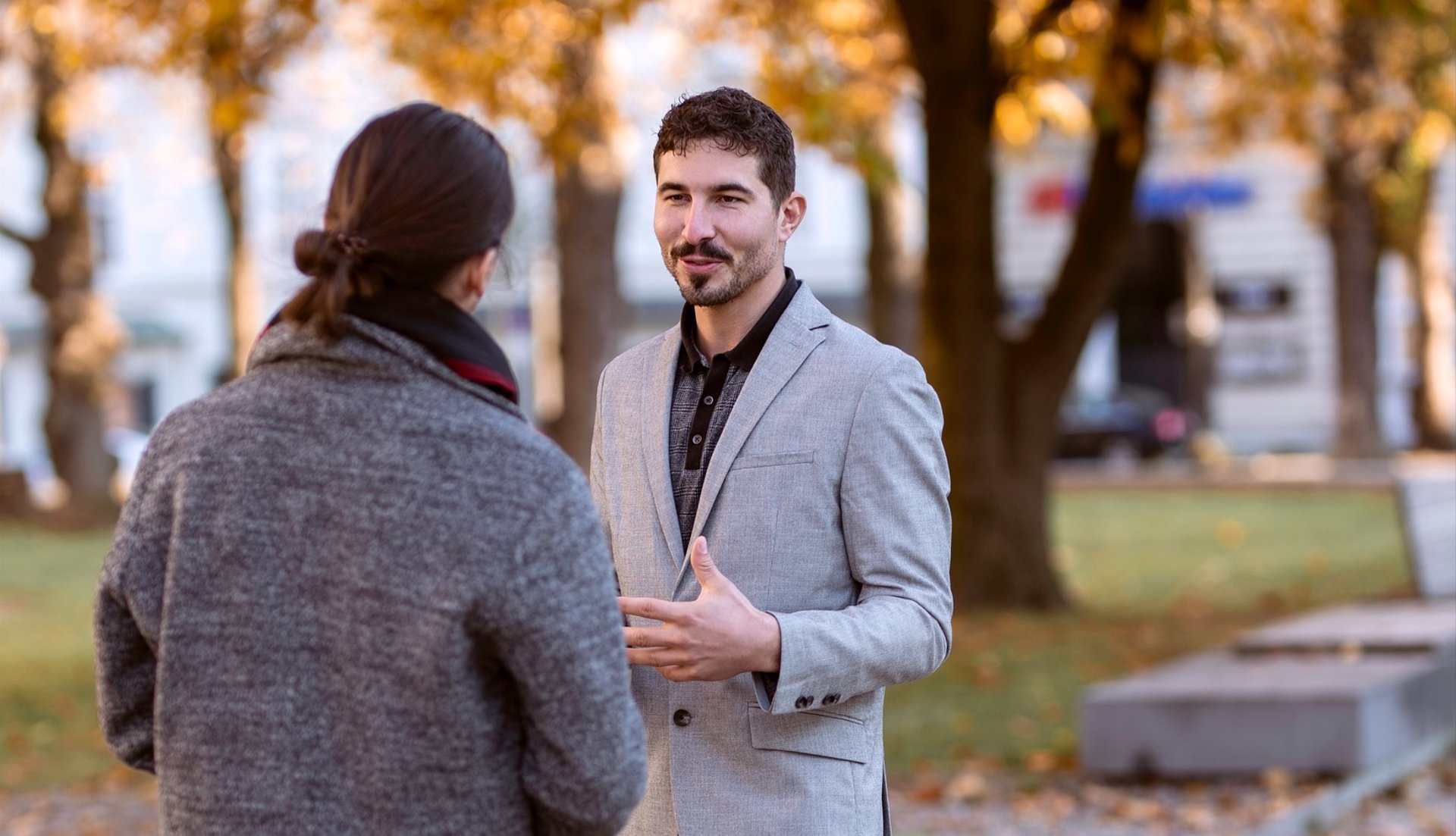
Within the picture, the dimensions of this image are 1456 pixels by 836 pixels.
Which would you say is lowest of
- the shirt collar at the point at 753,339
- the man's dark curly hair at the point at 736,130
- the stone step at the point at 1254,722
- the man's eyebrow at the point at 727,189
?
the stone step at the point at 1254,722

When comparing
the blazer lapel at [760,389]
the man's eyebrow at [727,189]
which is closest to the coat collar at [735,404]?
the blazer lapel at [760,389]

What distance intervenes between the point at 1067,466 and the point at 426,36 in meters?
21.9

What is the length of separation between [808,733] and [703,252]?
74 cm

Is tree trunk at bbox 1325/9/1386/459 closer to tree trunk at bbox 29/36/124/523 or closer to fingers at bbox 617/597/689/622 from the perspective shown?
tree trunk at bbox 29/36/124/523

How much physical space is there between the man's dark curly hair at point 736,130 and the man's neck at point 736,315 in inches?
6.1

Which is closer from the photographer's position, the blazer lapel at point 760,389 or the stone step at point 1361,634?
the blazer lapel at point 760,389

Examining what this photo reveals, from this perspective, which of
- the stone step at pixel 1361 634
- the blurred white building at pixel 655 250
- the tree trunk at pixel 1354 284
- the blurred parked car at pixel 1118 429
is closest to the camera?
the stone step at pixel 1361 634

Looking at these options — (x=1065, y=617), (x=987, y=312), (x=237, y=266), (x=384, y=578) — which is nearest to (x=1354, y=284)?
(x=237, y=266)

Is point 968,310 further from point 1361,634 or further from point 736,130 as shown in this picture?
point 736,130

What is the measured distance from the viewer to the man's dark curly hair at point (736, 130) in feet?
8.86

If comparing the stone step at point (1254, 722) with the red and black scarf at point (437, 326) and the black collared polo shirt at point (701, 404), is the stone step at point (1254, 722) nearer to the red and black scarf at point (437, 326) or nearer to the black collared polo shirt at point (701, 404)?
the black collared polo shirt at point (701, 404)

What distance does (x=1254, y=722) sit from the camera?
273 inches

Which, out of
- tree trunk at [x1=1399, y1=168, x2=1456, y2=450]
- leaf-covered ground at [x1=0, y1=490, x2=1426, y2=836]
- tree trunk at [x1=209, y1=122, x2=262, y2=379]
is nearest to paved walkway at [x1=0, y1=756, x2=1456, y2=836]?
leaf-covered ground at [x1=0, y1=490, x2=1426, y2=836]

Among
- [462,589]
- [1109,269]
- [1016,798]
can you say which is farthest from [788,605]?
[1109,269]
